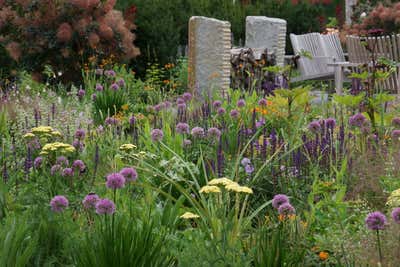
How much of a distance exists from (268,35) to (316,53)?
2.45 meters

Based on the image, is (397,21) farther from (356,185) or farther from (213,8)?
(356,185)

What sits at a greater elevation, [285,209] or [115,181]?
[115,181]

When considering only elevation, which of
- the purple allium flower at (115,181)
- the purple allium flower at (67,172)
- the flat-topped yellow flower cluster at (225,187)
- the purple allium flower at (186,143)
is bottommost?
the purple allium flower at (186,143)

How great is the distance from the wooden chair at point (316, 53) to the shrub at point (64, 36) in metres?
3.28

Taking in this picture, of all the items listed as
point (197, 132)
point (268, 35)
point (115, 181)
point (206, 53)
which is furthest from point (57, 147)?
point (268, 35)

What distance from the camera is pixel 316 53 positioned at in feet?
45.6

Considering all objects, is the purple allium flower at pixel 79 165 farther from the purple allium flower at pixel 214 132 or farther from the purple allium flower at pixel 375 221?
the purple allium flower at pixel 375 221

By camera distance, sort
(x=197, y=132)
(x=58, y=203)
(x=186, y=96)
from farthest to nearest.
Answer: (x=186, y=96) → (x=197, y=132) → (x=58, y=203)

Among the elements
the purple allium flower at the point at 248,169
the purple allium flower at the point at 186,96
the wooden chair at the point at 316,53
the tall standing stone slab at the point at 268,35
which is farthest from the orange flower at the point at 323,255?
the wooden chair at the point at 316,53

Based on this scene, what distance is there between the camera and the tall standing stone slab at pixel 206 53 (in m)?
9.88

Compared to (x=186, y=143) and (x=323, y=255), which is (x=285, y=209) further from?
(x=186, y=143)

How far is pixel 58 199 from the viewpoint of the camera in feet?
10.4

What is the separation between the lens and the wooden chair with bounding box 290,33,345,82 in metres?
12.6

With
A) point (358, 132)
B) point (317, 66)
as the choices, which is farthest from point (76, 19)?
point (358, 132)
